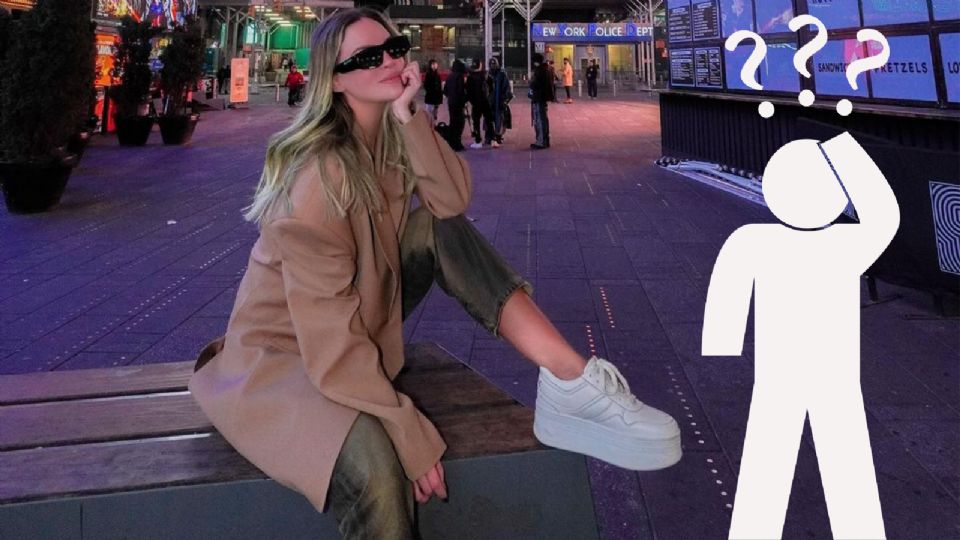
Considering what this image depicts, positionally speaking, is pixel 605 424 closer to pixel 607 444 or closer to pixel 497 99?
pixel 607 444

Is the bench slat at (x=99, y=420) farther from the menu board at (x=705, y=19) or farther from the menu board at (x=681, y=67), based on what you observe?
the menu board at (x=681, y=67)

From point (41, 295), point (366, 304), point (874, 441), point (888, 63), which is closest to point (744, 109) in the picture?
point (888, 63)

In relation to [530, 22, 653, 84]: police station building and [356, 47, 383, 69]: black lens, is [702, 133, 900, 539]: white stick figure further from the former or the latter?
[530, 22, 653, 84]: police station building

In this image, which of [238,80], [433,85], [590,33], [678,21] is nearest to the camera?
[678,21]

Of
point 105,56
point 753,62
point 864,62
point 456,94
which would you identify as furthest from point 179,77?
point 864,62

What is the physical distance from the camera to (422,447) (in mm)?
1735

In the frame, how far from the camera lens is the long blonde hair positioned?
188 cm

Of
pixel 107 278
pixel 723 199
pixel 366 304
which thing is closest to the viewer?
pixel 366 304

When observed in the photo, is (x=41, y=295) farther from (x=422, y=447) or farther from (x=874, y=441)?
(x=874, y=441)

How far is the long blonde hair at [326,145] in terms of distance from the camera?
1.88 meters

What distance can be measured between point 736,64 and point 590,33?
3485 centimetres

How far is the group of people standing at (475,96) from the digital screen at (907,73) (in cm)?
802

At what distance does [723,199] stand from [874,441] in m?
5.88

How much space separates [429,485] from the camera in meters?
1.76
